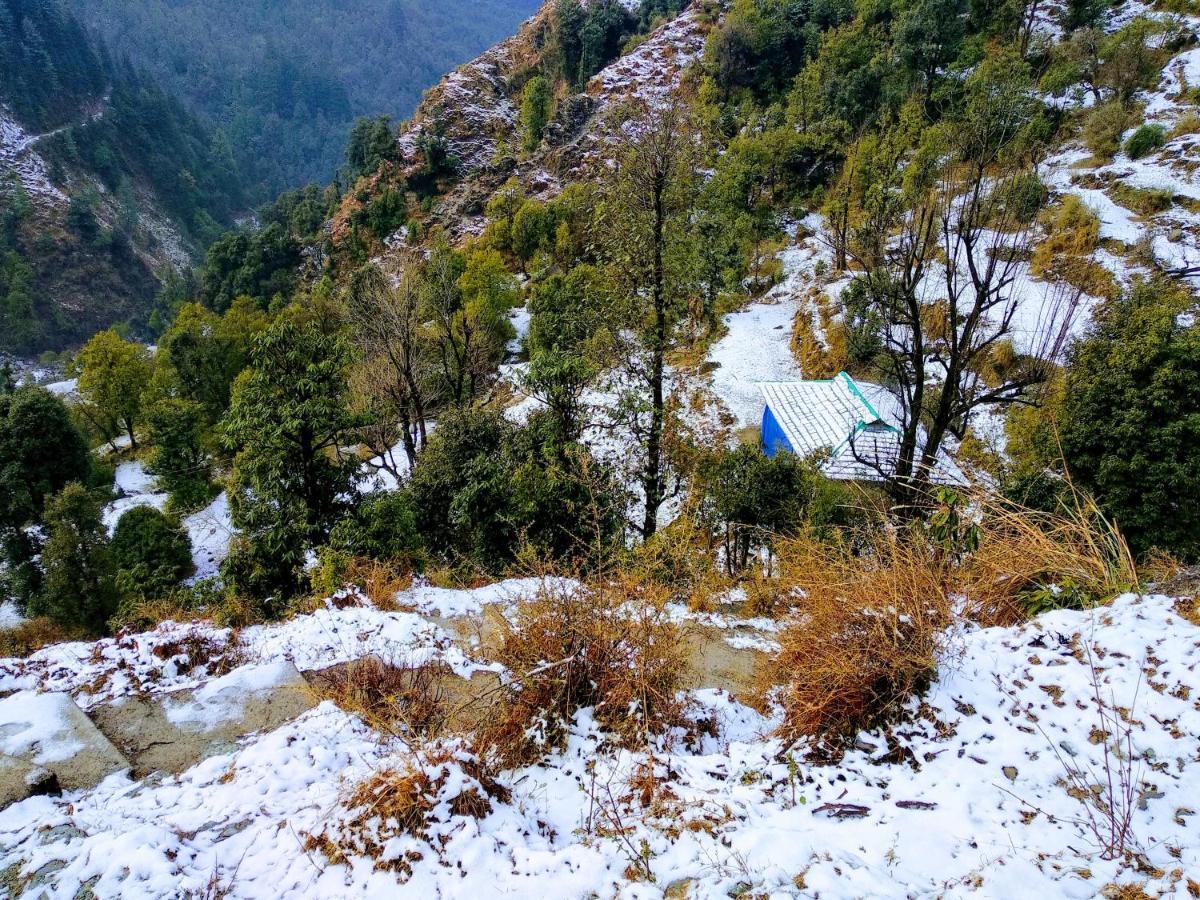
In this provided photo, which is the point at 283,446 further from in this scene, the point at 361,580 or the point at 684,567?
the point at 684,567

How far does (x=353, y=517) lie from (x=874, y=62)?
38694 mm

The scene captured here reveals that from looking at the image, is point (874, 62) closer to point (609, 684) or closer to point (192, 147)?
point (609, 684)

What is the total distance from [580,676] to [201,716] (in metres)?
2.96

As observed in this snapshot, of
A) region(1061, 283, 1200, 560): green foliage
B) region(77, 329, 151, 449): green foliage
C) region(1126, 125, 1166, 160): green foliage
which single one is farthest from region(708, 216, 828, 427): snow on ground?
region(77, 329, 151, 449): green foliage

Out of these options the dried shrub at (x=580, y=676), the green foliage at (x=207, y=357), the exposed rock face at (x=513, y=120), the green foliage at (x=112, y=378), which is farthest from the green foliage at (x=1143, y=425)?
the green foliage at (x=112, y=378)

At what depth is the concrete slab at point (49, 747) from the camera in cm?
315

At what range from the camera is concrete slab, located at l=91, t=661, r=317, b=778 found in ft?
12.5

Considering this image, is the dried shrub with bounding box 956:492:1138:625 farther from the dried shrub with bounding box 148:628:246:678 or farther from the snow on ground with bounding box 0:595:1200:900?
the dried shrub with bounding box 148:628:246:678

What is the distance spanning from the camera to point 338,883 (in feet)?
8.06

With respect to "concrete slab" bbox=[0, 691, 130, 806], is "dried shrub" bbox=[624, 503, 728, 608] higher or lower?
lower

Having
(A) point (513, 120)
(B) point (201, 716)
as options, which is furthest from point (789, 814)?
(A) point (513, 120)

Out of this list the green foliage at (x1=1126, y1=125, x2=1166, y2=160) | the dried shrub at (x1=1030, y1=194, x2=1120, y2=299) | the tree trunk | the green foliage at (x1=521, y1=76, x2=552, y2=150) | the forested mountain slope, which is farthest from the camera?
the forested mountain slope

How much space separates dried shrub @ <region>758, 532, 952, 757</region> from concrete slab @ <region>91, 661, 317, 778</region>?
353cm

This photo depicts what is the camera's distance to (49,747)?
3.51m
